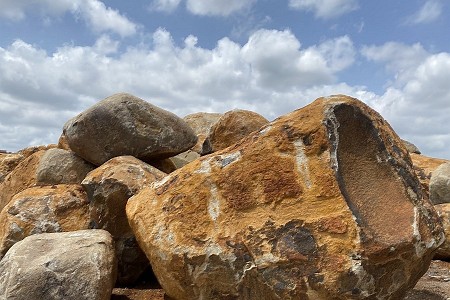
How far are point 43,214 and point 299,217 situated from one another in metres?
3.27

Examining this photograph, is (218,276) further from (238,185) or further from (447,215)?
(447,215)

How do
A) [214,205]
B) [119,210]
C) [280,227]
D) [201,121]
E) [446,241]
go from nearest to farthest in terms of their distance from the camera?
[280,227], [214,205], [119,210], [446,241], [201,121]

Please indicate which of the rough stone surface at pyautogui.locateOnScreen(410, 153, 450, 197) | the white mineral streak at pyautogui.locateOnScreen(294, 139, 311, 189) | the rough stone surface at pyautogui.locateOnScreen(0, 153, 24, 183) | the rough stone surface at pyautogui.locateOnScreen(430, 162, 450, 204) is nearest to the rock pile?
the white mineral streak at pyautogui.locateOnScreen(294, 139, 311, 189)

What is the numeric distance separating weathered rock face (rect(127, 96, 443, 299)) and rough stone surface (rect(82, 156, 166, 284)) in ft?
3.54

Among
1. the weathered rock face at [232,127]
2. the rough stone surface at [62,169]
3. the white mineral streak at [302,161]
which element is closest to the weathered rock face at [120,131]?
the rough stone surface at [62,169]

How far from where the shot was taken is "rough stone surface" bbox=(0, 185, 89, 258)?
5.86 meters

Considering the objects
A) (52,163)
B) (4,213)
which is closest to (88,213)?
(4,213)

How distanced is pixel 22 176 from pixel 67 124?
3.82 ft

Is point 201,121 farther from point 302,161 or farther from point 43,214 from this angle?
Result: point 302,161

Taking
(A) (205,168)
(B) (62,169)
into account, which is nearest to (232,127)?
(B) (62,169)

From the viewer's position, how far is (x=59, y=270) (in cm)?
462

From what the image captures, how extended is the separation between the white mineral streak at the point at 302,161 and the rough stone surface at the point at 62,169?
13.6ft

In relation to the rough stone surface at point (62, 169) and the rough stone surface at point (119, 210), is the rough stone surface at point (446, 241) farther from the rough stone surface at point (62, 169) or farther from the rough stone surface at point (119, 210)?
the rough stone surface at point (62, 169)

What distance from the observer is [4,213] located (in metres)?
6.09
